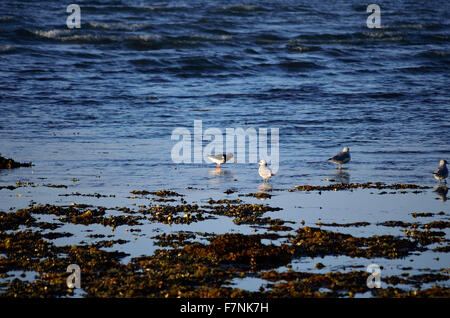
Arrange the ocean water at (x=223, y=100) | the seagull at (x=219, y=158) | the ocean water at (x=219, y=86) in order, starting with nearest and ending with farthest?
the ocean water at (x=223, y=100), the seagull at (x=219, y=158), the ocean water at (x=219, y=86)

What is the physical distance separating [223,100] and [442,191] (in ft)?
42.5

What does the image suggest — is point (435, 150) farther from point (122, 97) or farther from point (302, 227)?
point (122, 97)

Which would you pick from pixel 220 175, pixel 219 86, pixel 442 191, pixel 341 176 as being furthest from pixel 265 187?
pixel 219 86

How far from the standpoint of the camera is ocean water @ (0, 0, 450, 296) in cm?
1224

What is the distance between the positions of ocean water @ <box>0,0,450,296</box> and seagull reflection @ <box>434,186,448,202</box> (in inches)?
7.8

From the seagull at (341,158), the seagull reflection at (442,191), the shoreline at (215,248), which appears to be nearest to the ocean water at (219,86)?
the seagull at (341,158)

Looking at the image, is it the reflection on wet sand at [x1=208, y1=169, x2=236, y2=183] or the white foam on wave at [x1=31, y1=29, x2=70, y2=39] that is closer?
the reflection on wet sand at [x1=208, y1=169, x2=236, y2=183]

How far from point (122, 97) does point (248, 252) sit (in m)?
17.0

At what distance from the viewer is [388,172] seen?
47.3 feet

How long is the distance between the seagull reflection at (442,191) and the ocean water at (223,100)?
20 cm

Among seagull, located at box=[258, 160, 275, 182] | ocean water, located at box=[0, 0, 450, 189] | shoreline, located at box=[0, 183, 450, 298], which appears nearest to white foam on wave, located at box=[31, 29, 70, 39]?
ocean water, located at box=[0, 0, 450, 189]

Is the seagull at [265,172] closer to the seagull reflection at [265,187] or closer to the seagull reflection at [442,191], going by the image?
the seagull reflection at [265,187]

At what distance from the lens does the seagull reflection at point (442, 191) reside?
12.1 meters

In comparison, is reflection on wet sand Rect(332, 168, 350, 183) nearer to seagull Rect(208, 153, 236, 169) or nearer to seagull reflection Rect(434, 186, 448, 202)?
seagull reflection Rect(434, 186, 448, 202)
